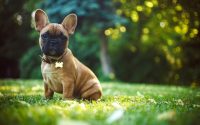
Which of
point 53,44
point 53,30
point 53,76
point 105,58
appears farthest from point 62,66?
point 105,58

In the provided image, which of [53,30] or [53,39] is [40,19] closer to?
[53,30]

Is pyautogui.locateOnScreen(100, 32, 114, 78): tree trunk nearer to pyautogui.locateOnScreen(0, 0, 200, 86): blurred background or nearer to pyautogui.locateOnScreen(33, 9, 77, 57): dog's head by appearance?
pyautogui.locateOnScreen(0, 0, 200, 86): blurred background

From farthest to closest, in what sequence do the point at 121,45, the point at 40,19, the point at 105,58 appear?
the point at 121,45, the point at 105,58, the point at 40,19

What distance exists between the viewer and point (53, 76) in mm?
6035

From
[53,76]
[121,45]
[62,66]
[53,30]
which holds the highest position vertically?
[53,30]

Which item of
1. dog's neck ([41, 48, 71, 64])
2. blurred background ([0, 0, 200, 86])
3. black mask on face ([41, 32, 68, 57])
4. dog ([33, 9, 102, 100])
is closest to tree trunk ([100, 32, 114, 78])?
blurred background ([0, 0, 200, 86])

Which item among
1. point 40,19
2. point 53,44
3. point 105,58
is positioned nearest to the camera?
point 53,44

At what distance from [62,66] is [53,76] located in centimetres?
23

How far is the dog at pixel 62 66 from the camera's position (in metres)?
5.95

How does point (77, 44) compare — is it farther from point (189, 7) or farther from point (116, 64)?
point (189, 7)

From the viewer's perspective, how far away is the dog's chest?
5.98 metres

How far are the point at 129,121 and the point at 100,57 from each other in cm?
1834

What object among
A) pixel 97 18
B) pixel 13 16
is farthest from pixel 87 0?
pixel 13 16

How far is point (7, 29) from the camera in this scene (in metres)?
27.7
